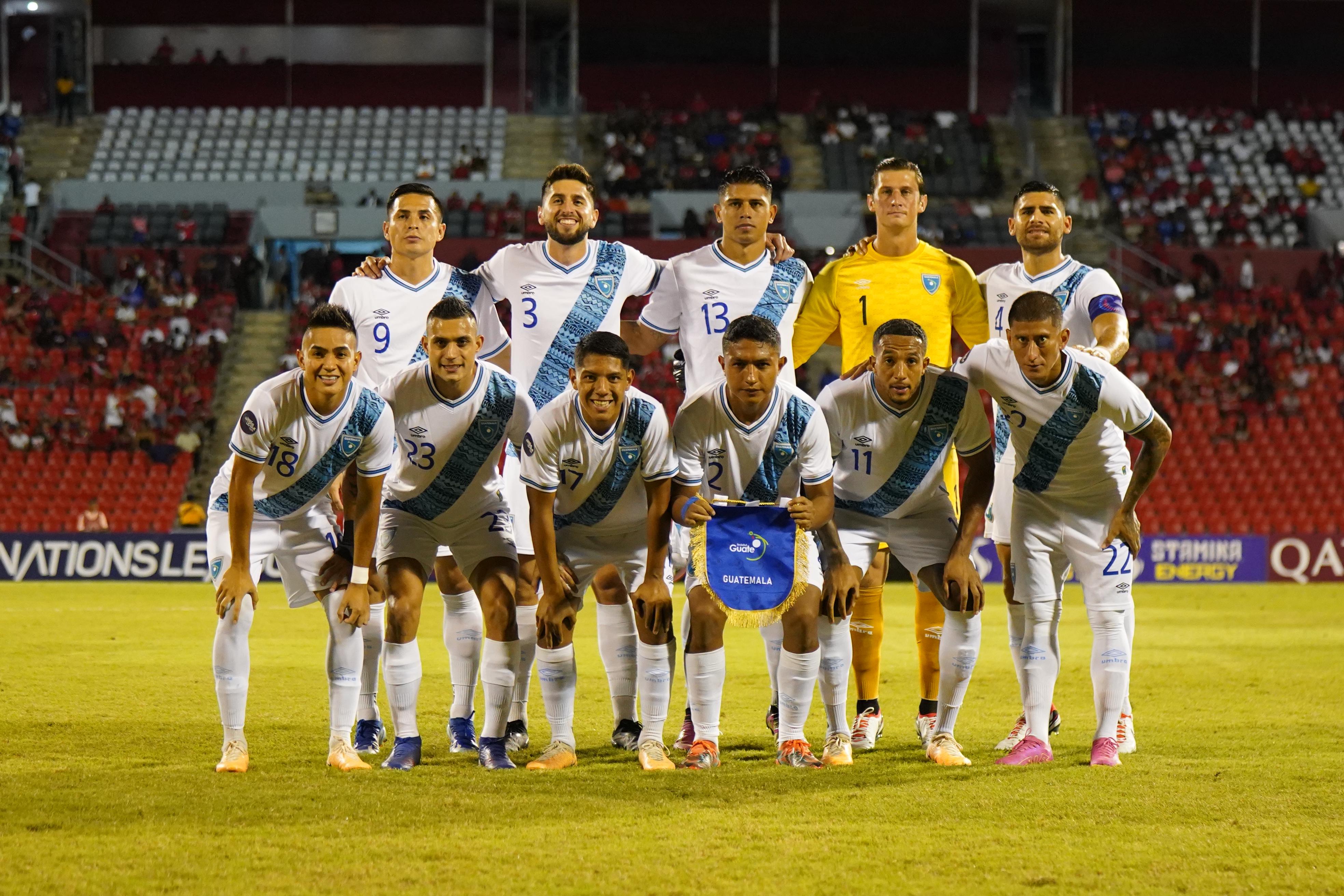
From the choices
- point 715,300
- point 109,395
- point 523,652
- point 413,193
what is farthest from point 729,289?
point 109,395

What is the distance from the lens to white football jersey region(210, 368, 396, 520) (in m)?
5.77

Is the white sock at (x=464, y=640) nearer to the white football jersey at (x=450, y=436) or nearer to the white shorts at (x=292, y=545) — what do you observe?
the white football jersey at (x=450, y=436)

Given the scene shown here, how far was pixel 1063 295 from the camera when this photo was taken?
700 centimetres

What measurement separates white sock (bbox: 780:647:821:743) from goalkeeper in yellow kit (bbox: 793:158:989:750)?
27.1 inches

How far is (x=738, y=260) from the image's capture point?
272 inches

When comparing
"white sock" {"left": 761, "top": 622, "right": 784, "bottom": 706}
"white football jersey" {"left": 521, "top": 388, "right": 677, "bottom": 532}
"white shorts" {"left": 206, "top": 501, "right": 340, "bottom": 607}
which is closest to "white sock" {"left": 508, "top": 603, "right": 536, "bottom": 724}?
"white football jersey" {"left": 521, "top": 388, "right": 677, "bottom": 532}

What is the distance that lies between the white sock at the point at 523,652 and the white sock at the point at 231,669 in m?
1.18

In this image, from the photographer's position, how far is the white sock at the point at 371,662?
21.6 feet

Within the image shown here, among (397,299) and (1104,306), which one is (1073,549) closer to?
(1104,306)

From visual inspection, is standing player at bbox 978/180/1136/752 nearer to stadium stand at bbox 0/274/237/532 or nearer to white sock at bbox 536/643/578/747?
white sock at bbox 536/643/578/747

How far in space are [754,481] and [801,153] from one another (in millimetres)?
24946

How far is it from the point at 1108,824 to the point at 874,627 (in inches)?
79.6

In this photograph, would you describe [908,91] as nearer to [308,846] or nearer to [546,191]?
[546,191]

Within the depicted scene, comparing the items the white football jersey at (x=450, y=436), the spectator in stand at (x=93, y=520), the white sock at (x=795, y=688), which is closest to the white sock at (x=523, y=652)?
the white football jersey at (x=450, y=436)
